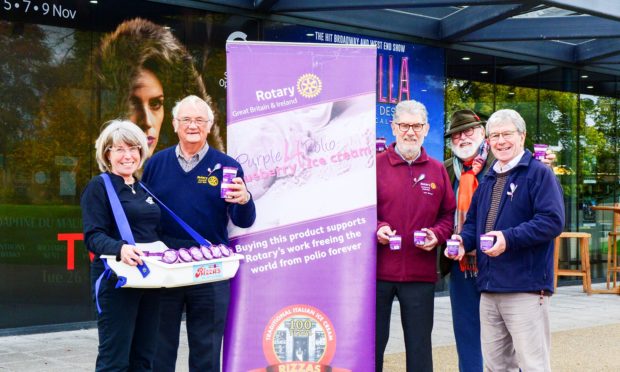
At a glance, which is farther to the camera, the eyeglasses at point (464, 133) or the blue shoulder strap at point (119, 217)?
the eyeglasses at point (464, 133)

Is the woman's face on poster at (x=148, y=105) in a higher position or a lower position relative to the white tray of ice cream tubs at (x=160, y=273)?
higher

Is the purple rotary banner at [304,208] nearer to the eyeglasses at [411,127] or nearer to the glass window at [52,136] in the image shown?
the eyeglasses at [411,127]

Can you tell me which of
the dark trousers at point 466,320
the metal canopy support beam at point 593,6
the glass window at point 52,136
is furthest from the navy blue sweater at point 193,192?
the metal canopy support beam at point 593,6

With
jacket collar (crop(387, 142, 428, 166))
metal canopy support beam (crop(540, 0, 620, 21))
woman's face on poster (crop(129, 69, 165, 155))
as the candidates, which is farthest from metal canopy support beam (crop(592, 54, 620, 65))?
jacket collar (crop(387, 142, 428, 166))

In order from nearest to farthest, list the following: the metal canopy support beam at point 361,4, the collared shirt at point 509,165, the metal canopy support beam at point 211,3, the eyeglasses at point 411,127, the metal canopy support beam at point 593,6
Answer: the collared shirt at point 509,165 → the eyeglasses at point 411,127 → the metal canopy support beam at point 361,4 → the metal canopy support beam at point 593,6 → the metal canopy support beam at point 211,3

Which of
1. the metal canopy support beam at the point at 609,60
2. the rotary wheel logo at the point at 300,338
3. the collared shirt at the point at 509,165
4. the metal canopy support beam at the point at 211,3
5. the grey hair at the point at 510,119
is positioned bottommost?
the rotary wheel logo at the point at 300,338

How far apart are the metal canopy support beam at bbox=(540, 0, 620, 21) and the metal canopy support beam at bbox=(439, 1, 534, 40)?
314mm

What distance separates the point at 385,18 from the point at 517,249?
663 cm

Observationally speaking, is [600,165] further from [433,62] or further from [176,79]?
[176,79]

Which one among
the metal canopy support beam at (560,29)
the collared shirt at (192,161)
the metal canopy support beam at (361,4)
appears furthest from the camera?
the metal canopy support beam at (560,29)

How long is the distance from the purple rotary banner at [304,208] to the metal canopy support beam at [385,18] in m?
5.11

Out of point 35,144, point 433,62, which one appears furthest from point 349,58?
point 433,62

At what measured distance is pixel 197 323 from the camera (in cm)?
452

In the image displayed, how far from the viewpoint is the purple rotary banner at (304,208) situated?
16.1 feet
